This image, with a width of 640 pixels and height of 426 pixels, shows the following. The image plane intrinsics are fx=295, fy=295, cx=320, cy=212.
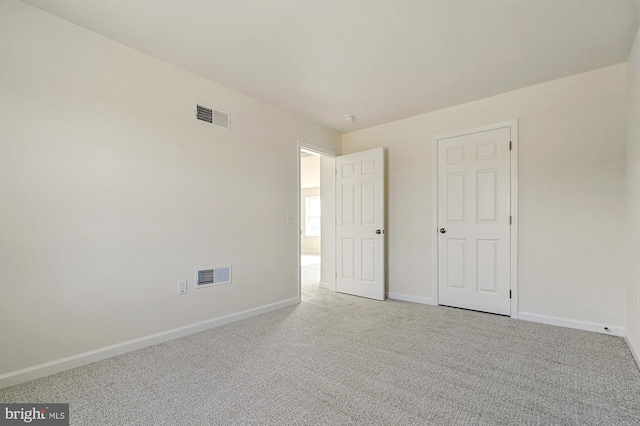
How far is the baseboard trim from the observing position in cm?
274

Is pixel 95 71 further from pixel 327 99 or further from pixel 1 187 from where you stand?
pixel 327 99

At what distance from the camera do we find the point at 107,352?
2.33 metres

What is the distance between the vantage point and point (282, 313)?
3.50 metres

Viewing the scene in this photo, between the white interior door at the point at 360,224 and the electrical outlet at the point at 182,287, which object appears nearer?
the electrical outlet at the point at 182,287

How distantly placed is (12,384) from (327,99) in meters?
3.59

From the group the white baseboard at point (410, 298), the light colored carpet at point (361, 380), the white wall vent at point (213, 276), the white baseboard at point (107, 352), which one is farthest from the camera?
the white baseboard at point (410, 298)

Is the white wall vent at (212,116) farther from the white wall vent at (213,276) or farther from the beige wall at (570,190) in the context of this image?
the beige wall at (570,190)

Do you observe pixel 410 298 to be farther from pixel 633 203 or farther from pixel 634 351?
pixel 633 203

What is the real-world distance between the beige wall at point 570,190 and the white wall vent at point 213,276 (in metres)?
3.21

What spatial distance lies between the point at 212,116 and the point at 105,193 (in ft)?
4.15

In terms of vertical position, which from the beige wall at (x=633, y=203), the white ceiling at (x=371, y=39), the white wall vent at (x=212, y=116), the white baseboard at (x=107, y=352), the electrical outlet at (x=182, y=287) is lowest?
the white baseboard at (x=107, y=352)

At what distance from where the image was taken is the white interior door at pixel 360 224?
4.16 meters

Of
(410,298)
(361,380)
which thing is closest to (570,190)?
(410,298)

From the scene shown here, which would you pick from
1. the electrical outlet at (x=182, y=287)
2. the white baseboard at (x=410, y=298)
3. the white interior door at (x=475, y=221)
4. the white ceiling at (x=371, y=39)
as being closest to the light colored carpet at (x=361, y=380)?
the electrical outlet at (x=182, y=287)
